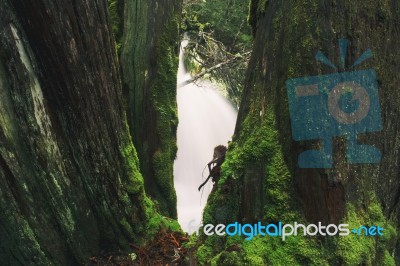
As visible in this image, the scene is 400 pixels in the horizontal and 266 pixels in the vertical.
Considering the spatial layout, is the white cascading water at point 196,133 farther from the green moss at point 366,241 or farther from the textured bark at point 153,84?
the green moss at point 366,241

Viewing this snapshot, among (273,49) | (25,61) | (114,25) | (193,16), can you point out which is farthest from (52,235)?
(193,16)

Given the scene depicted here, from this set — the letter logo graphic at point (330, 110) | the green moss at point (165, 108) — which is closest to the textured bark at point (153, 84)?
the green moss at point (165, 108)

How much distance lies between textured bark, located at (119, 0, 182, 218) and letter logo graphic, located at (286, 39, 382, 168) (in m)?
1.70

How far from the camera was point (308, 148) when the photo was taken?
1.84 meters

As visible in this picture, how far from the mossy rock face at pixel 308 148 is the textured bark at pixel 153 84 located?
140cm

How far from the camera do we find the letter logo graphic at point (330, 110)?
6.04 ft

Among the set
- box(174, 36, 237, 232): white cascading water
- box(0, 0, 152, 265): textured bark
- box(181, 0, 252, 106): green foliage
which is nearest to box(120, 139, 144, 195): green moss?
box(0, 0, 152, 265): textured bark

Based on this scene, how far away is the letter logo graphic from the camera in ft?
6.04

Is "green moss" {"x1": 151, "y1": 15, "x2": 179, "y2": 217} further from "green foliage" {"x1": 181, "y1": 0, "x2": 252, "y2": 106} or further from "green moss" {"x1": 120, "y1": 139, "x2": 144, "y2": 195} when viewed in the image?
"green foliage" {"x1": 181, "y1": 0, "x2": 252, "y2": 106}

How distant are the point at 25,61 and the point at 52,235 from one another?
3.17 feet

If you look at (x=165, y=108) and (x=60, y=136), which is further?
(x=165, y=108)

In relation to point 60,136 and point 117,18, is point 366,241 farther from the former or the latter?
point 117,18

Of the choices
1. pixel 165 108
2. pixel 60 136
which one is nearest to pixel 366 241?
pixel 60 136

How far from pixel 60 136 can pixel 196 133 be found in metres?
8.45
